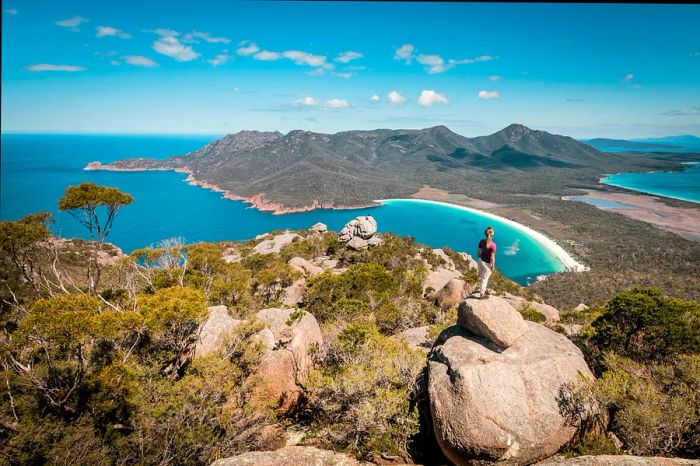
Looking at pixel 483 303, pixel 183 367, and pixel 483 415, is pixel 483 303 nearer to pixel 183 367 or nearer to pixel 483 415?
pixel 483 415

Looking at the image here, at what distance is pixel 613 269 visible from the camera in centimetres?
9356

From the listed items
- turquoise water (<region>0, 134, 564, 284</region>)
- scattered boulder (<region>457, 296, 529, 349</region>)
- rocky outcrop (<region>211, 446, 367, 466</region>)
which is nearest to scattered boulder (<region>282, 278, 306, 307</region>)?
rocky outcrop (<region>211, 446, 367, 466</region>)

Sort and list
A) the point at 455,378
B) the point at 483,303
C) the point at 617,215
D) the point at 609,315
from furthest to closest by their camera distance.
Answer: the point at 617,215, the point at 609,315, the point at 483,303, the point at 455,378

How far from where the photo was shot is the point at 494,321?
1230 centimetres

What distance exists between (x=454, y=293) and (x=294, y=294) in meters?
15.8

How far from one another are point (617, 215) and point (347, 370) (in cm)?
19119

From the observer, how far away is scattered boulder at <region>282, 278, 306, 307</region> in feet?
96.2

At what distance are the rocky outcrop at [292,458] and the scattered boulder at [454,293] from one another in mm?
23222

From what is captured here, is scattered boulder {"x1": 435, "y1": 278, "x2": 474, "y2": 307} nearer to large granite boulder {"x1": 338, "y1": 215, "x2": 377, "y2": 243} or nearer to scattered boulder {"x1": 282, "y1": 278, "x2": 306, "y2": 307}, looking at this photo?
scattered boulder {"x1": 282, "y1": 278, "x2": 306, "y2": 307}

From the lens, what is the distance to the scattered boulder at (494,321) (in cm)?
1216

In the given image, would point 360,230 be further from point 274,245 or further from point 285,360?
point 285,360

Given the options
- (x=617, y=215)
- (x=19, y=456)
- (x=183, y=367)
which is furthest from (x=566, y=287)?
(x=617, y=215)

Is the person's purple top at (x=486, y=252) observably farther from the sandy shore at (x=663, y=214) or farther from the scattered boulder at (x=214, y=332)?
the sandy shore at (x=663, y=214)

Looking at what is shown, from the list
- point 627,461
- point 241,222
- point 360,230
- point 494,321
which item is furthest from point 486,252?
point 241,222
